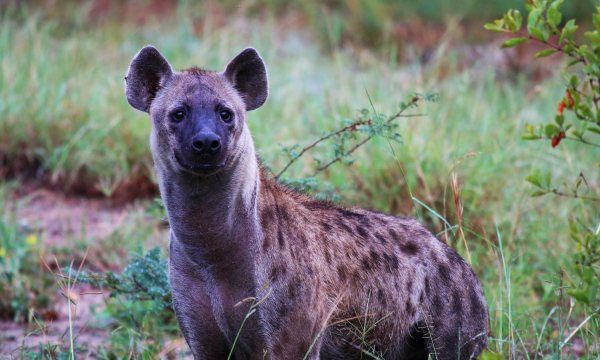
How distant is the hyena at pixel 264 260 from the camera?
394 centimetres

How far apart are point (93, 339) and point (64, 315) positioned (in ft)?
1.21

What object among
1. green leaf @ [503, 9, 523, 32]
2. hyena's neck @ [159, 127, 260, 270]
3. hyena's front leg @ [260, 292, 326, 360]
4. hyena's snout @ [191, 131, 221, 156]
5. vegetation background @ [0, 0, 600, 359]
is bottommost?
vegetation background @ [0, 0, 600, 359]

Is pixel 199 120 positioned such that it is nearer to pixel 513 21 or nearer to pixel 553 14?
pixel 513 21

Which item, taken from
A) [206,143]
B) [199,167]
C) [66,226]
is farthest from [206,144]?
[66,226]

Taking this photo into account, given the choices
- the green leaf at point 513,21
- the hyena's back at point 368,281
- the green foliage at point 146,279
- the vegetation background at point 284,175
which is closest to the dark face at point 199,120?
the hyena's back at point 368,281

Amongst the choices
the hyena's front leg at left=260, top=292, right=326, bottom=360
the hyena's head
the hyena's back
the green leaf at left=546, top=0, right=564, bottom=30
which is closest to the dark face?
the hyena's head

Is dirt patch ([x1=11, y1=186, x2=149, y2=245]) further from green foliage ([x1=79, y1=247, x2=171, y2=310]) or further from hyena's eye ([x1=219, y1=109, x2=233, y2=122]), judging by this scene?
hyena's eye ([x1=219, y1=109, x2=233, y2=122])

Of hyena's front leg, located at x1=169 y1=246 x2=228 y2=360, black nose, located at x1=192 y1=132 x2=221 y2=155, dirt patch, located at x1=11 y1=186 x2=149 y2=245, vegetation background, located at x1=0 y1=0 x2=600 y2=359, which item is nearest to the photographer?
black nose, located at x1=192 y1=132 x2=221 y2=155

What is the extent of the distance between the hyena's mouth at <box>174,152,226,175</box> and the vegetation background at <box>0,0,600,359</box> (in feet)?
3.04

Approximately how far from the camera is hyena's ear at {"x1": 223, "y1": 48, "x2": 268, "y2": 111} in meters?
4.36

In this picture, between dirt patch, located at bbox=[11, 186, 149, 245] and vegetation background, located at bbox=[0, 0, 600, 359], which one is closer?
vegetation background, located at bbox=[0, 0, 600, 359]

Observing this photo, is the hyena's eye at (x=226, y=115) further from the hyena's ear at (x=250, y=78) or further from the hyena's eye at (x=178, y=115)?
the hyena's ear at (x=250, y=78)

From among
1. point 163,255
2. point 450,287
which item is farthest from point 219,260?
point 163,255

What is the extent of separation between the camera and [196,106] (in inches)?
157
